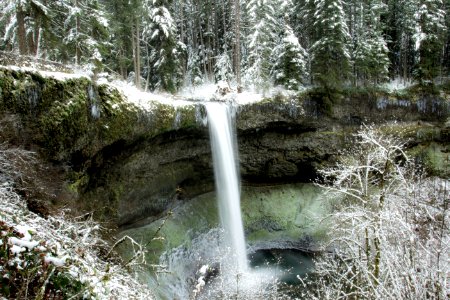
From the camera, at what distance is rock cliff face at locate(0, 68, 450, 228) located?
9578mm

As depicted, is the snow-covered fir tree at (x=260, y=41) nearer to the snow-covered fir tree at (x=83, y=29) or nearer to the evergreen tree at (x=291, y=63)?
the evergreen tree at (x=291, y=63)

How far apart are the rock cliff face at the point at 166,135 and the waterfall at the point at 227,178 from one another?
0.68 metres

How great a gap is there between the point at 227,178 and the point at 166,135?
5301mm

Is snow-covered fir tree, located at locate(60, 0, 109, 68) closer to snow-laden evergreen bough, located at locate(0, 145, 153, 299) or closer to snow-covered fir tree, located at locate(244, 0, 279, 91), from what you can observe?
snow-covered fir tree, located at locate(244, 0, 279, 91)

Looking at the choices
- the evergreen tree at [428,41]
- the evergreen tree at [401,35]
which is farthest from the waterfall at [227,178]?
the evergreen tree at [401,35]

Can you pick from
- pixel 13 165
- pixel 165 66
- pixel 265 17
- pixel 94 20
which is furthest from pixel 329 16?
pixel 13 165

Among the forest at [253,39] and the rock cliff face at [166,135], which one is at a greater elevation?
the forest at [253,39]

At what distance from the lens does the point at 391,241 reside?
12.7 m

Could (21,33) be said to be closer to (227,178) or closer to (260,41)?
(227,178)

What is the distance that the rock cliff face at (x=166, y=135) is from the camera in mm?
9578

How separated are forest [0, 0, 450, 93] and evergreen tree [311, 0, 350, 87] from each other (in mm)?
66

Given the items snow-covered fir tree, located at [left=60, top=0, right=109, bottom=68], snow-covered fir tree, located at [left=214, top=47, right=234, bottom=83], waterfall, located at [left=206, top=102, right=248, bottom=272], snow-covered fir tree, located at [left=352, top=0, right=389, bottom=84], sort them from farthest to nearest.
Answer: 1. snow-covered fir tree, located at [left=214, top=47, right=234, bottom=83]
2. snow-covered fir tree, located at [left=352, top=0, right=389, bottom=84]
3. waterfall, located at [left=206, top=102, right=248, bottom=272]
4. snow-covered fir tree, located at [left=60, top=0, right=109, bottom=68]

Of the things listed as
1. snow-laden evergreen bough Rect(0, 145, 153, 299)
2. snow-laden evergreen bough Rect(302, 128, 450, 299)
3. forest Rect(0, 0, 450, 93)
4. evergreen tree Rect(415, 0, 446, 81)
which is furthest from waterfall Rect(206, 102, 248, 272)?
evergreen tree Rect(415, 0, 446, 81)

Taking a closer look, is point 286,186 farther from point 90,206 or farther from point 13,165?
point 13,165
